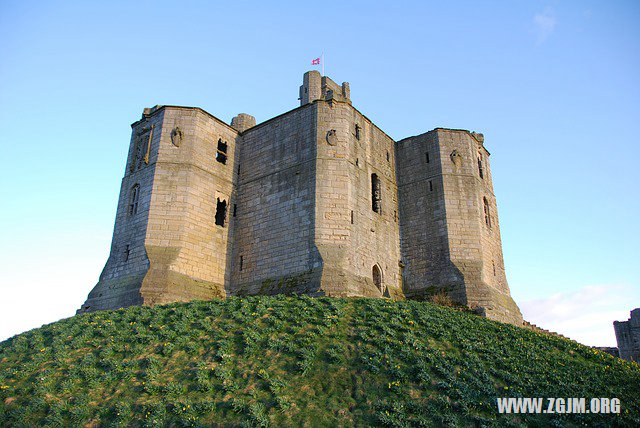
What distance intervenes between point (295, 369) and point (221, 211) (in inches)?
528

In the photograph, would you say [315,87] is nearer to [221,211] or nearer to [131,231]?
[221,211]

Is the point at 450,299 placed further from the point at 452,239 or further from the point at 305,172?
the point at 305,172

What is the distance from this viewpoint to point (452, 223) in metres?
25.8

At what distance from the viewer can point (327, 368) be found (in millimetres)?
14578

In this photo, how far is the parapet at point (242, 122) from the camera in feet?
99.0

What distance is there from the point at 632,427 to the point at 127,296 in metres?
18.9

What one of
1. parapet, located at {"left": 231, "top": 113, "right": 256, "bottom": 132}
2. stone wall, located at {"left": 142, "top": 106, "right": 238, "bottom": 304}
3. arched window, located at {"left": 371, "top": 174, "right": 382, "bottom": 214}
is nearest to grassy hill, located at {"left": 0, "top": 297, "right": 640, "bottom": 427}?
stone wall, located at {"left": 142, "top": 106, "right": 238, "bottom": 304}

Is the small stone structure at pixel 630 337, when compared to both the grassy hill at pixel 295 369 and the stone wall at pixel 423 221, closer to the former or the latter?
the stone wall at pixel 423 221

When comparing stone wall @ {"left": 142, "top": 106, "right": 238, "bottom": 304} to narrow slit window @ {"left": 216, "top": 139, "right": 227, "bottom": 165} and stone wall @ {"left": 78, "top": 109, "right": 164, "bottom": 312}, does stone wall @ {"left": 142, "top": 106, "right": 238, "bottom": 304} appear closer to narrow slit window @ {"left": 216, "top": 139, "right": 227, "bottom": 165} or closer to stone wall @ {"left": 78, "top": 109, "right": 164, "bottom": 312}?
narrow slit window @ {"left": 216, "top": 139, "right": 227, "bottom": 165}

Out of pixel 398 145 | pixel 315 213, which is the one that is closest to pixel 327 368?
pixel 315 213

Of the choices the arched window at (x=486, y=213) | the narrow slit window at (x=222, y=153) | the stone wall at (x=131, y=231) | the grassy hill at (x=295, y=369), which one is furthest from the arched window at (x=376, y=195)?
the stone wall at (x=131, y=231)

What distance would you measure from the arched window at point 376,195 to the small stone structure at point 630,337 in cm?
1818

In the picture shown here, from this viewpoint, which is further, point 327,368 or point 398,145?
point 398,145

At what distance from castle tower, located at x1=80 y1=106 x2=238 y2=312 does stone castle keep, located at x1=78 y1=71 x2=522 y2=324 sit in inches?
2.5
